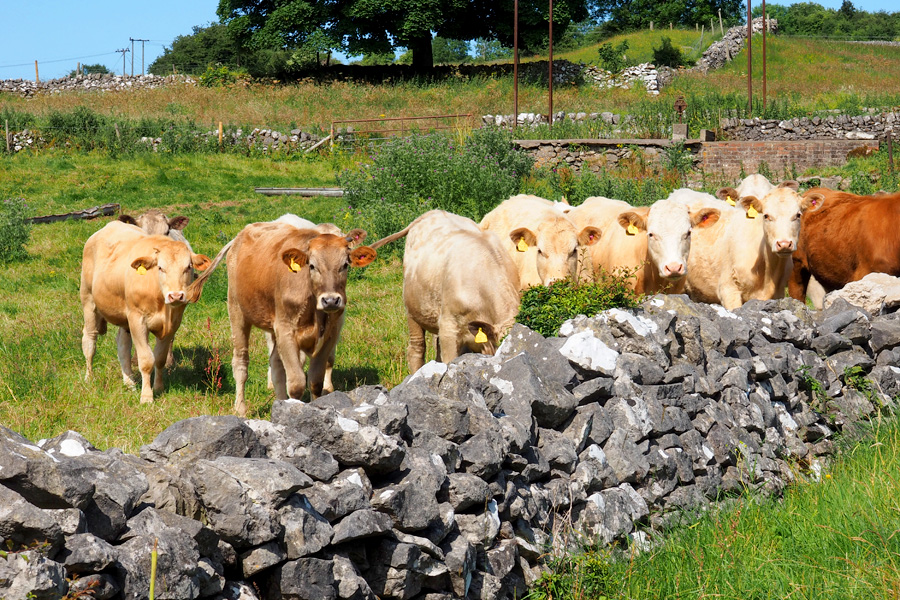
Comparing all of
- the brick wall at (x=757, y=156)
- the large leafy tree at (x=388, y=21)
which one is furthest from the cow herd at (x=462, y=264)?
the large leafy tree at (x=388, y=21)

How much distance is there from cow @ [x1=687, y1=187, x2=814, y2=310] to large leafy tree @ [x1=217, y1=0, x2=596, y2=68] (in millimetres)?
32946

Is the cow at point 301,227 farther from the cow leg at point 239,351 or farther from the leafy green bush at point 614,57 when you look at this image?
the leafy green bush at point 614,57

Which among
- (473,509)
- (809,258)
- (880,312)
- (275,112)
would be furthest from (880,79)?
(473,509)

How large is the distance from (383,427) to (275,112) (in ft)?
101

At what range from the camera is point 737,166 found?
840 inches

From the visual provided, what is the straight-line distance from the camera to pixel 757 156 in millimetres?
21453

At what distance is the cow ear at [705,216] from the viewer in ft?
31.4

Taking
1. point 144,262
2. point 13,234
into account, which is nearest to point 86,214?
point 13,234

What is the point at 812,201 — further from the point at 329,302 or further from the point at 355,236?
the point at 329,302

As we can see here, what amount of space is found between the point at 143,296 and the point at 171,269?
0.49 m

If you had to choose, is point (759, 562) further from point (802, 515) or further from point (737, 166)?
point (737, 166)

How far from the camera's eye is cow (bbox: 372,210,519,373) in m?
7.54

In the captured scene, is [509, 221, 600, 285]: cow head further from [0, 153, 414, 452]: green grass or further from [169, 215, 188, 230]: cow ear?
[169, 215, 188, 230]: cow ear

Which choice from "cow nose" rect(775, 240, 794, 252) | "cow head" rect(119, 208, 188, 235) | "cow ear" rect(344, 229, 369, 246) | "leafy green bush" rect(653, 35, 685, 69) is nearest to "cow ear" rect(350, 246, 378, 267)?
"cow ear" rect(344, 229, 369, 246)
